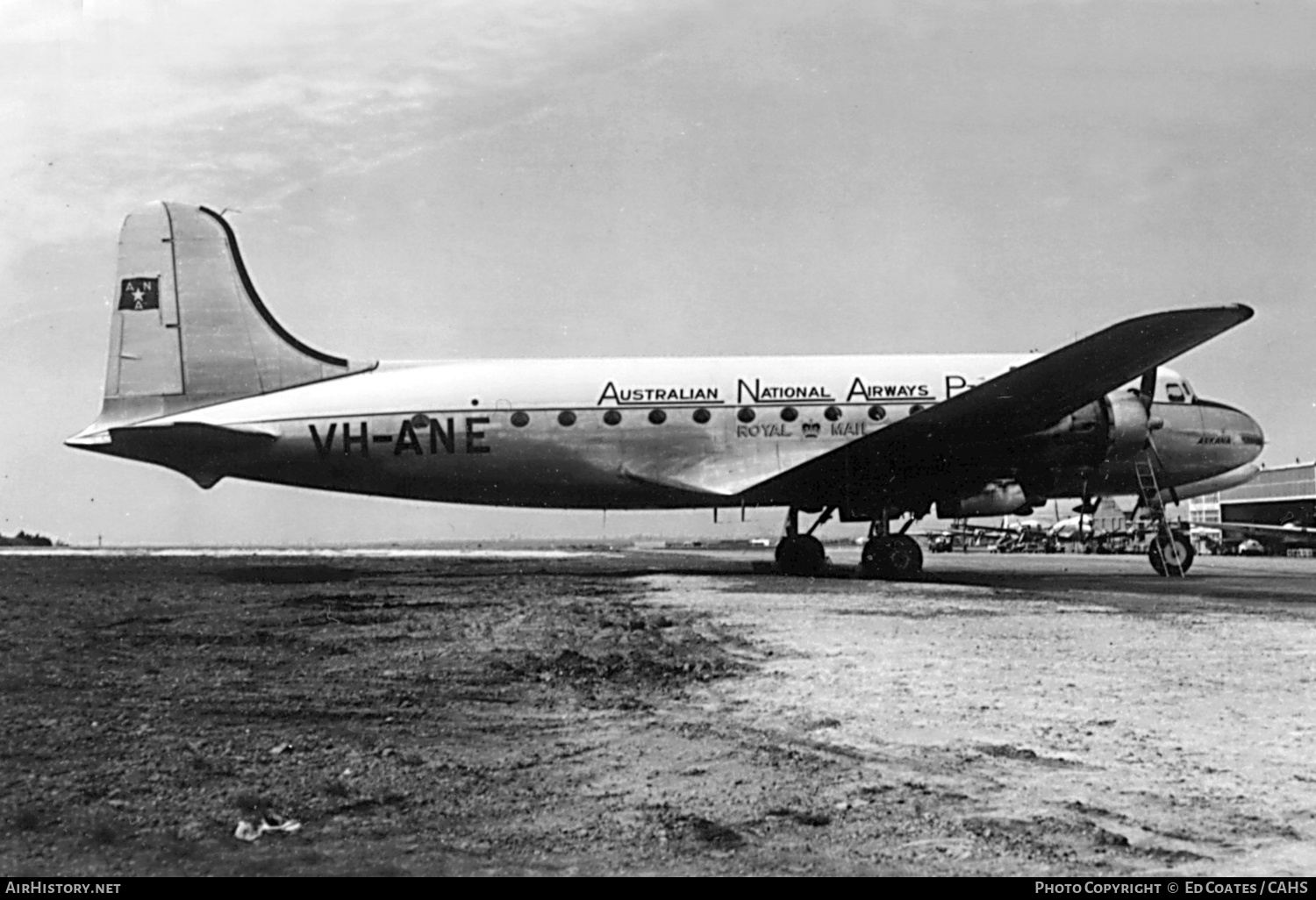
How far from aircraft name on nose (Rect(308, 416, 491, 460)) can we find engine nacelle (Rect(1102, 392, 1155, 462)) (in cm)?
895

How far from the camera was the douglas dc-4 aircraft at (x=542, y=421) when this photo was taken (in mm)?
15570

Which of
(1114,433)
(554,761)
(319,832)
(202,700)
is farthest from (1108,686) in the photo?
(1114,433)

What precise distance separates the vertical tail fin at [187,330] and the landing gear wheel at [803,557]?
7568mm

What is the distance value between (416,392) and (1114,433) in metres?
10.1

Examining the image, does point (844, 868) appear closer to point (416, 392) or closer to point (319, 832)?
point (319, 832)

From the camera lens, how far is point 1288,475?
52719mm

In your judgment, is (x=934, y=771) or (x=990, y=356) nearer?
(x=934, y=771)

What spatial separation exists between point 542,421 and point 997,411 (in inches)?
256

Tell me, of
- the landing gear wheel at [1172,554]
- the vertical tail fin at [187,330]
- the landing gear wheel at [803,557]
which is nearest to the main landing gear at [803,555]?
the landing gear wheel at [803,557]

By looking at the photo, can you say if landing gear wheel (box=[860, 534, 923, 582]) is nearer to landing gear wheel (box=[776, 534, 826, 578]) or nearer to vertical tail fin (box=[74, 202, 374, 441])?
landing gear wheel (box=[776, 534, 826, 578])

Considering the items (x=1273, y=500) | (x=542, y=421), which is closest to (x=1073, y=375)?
(x=542, y=421)

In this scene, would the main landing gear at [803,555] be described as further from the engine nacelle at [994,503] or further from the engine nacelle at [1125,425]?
the engine nacelle at [1125,425]

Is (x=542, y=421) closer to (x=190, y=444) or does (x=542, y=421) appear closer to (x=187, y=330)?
(x=190, y=444)

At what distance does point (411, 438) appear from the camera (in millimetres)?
16016
